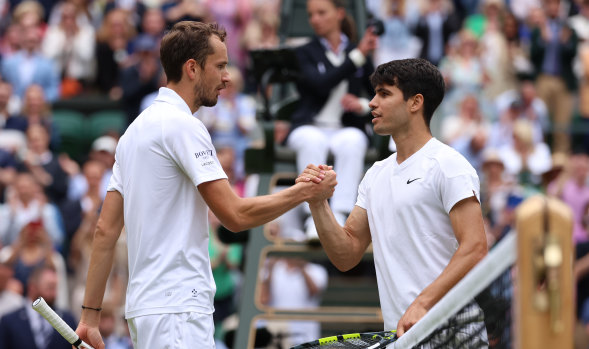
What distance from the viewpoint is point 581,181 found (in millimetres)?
11375

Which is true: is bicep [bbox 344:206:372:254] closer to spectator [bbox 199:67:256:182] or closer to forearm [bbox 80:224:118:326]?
forearm [bbox 80:224:118:326]

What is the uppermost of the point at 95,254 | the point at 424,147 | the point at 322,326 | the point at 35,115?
the point at 35,115

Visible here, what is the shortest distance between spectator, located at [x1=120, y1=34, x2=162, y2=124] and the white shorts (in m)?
9.37

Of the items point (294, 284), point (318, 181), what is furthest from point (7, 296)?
point (318, 181)

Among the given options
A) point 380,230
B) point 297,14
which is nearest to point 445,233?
point 380,230

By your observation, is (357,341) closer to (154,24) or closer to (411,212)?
(411,212)

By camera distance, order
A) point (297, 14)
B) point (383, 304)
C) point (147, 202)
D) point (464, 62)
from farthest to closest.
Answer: point (464, 62) < point (297, 14) < point (383, 304) < point (147, 202)

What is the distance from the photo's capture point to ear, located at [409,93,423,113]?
5.02 meters

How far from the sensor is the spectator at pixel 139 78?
45.1 ft

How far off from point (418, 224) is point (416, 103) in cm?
60

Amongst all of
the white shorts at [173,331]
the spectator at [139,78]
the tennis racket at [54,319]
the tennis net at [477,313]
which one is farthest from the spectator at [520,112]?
the tennis net at [477,313]

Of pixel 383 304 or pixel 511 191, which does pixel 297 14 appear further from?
pixel 383 304

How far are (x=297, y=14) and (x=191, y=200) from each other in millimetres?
6576

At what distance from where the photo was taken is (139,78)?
13.8 metres
